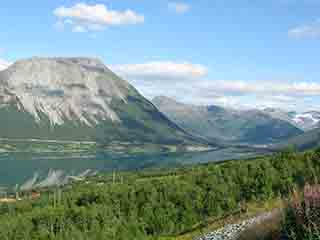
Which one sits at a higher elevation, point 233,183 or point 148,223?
point 233,183

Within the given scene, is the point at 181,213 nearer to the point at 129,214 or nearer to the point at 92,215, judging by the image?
the point at 129,214

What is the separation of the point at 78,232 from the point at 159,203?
87.3 ft

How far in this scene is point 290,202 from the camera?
56.4ft

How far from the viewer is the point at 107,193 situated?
162 metres

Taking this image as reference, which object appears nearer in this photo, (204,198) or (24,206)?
(204,198)

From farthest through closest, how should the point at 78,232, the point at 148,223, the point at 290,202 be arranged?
1. the point at 148,223
2. the point at 78,232
3. the point at 290,202

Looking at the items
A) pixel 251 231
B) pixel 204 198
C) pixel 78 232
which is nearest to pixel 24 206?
pixel 78 232

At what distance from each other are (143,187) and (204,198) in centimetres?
2909

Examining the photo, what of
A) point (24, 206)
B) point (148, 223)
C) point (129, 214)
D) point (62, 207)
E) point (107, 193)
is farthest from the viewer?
point (24, 206)

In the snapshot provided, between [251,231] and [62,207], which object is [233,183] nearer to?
[62,207]

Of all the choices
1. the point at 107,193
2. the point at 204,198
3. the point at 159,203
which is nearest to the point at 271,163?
the point at 204,198

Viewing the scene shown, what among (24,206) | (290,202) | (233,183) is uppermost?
(290,202)

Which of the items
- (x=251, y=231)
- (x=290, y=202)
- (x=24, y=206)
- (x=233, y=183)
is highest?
(x=290, y=202)

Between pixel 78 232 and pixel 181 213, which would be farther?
pixel 181 213
